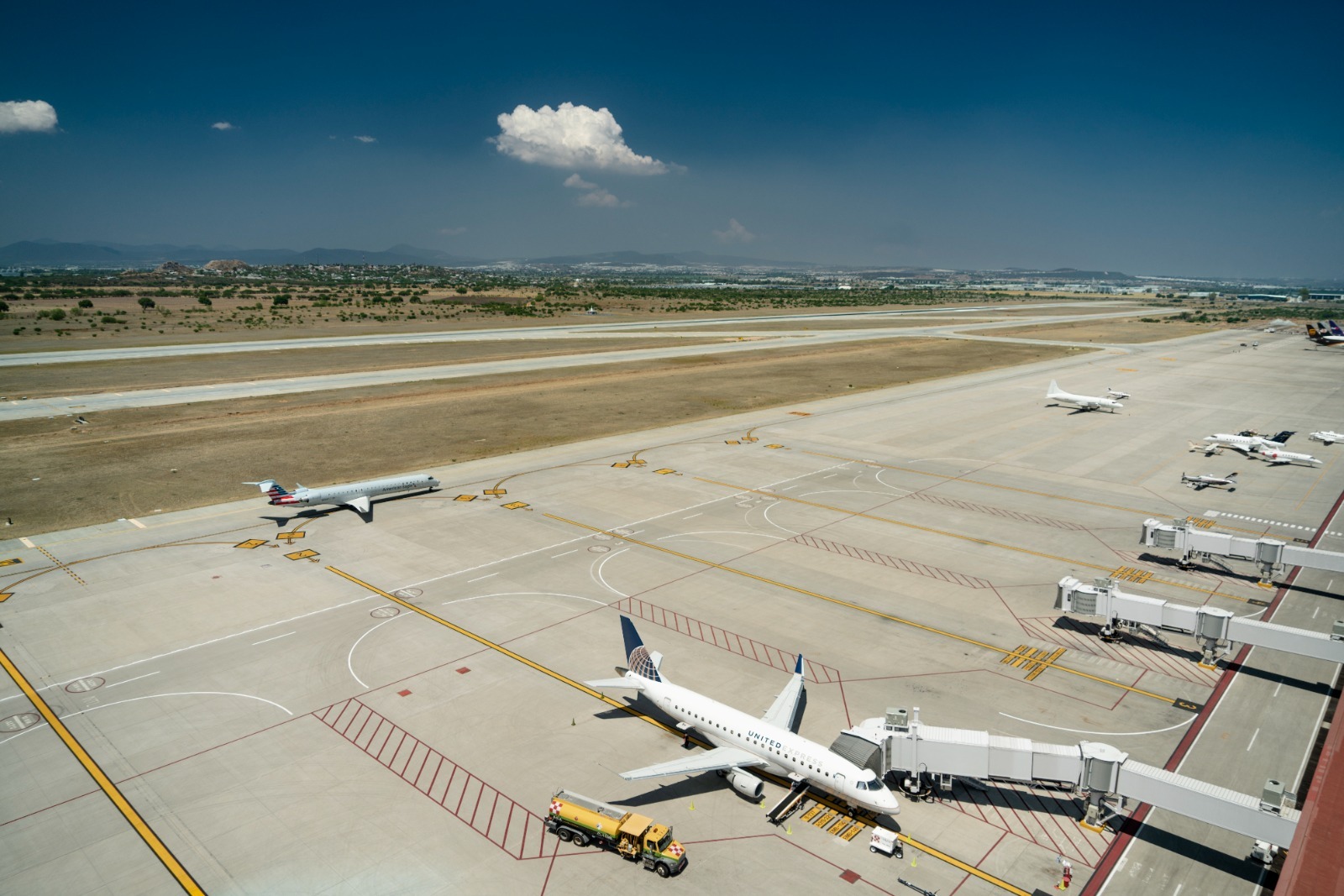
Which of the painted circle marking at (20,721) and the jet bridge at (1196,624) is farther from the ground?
the jet bridge at (1196,624)

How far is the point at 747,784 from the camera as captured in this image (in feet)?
93.1

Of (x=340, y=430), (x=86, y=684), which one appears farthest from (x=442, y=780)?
(x=340, y=430)

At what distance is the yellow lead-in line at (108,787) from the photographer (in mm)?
25078

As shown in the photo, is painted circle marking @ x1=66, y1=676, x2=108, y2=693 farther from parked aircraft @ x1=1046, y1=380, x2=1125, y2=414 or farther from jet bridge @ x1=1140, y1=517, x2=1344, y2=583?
parked aircraft @ x1=1046, y1=380, x2=1125, y2=414

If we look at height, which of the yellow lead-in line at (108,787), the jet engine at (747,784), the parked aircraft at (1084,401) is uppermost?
the parked aircraft at (1084,401)

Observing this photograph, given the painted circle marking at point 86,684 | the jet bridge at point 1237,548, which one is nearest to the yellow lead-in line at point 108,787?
the painted circle marking at point 86,684

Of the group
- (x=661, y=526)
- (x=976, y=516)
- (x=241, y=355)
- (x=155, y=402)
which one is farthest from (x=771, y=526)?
(x=241, y=355)

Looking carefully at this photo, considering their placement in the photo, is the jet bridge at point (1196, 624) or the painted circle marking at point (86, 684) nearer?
the jet bridge at point (1196, 624)

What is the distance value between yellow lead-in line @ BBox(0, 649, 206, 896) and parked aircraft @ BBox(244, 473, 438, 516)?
22.5 m

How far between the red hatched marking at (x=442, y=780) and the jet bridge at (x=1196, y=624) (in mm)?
32593

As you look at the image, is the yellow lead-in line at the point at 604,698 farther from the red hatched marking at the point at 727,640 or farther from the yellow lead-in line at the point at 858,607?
the yellow lead-in line at the point at 858,607

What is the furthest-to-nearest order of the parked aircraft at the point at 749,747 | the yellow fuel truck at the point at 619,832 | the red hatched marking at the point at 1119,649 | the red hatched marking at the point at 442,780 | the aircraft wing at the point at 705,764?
the red hatched marking at the point at 1119,649
the aircraft wing at the point at 705,764
the parked aircraft at the point at 749,747
the red hatched marking at the point at 442,780
the yellow fuel truck at the point at 619,832

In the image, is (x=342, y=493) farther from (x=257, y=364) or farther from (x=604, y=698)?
(x=257, y=364)

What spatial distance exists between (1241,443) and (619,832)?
92822 millimetres
